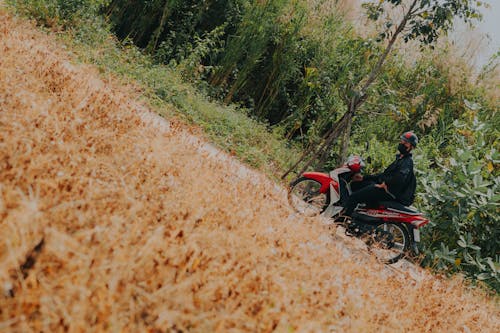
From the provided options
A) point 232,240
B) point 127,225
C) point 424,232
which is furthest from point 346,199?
point 127,225

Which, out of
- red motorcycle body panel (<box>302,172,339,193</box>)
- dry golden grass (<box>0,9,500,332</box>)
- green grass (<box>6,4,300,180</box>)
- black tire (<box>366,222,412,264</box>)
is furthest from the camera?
green grass (<box>6,4,300,180</box>)

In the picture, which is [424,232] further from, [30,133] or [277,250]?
[30,133]

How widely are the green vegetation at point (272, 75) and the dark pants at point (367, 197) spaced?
194cm

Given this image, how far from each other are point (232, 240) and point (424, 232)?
4978 millimetres

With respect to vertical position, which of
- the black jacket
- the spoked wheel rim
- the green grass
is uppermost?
the black jacket

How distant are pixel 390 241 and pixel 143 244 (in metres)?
4.52

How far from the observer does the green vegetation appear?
7.80m

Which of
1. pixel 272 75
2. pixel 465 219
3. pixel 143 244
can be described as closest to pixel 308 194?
pixel 465 219

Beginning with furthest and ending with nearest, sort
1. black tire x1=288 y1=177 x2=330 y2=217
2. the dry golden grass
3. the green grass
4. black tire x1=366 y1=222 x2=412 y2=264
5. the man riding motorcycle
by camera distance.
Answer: the green grass
black tire x1=288 y1=177 x2=330 y2=217
black tire x1=366 y1=222 x2=412 y2=264
the man riding motorcycle
the dry golden grass

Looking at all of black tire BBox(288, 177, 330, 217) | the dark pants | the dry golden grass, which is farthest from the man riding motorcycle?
the dry golden grass

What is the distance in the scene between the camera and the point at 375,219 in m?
5.70

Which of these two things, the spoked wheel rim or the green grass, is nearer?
the spoked wheel rim

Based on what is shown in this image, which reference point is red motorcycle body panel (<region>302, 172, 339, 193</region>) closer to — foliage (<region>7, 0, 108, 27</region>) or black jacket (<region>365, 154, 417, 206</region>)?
black jacket (<region>365, 154, 417, 206</region>)

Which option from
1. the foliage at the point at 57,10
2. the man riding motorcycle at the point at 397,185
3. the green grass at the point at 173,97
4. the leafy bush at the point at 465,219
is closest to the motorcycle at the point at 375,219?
the man riding motorcycle at the point at 397,185
